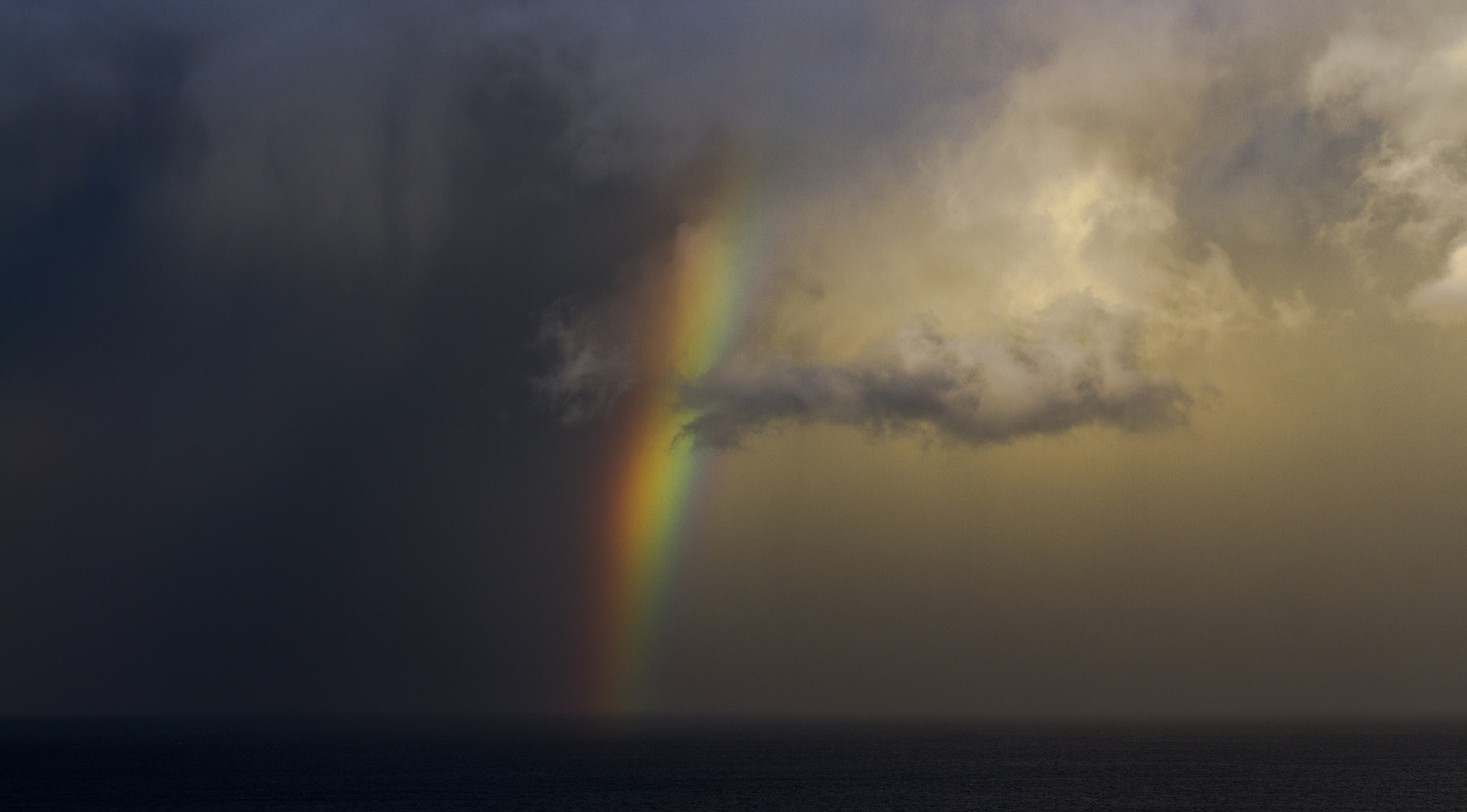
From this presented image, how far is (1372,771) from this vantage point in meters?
191

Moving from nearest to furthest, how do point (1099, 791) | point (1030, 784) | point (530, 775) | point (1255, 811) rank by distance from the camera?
point (1255, 811) → point (1099, 791) → point (1030, 784) → point (530, 775)

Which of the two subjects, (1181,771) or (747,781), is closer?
(747,781)

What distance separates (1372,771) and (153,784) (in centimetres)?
19503

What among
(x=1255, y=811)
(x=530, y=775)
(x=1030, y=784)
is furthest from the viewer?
(x=530, y=775)

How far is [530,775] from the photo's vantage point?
178 metres

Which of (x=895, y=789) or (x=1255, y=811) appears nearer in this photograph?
(x=1255, y=811)

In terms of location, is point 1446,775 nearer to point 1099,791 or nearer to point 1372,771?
point 1372,771

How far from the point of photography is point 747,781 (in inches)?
6673

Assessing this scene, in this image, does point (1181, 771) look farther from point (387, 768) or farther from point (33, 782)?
point (33, 782)

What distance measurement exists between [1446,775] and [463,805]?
155m

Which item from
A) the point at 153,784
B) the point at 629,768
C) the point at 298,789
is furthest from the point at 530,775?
the point at 153,784

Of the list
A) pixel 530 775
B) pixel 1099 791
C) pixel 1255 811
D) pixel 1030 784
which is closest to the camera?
pixel 1255 811

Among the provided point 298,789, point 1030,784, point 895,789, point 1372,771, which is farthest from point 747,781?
point 1372,771

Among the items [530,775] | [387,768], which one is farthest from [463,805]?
[387,768]
